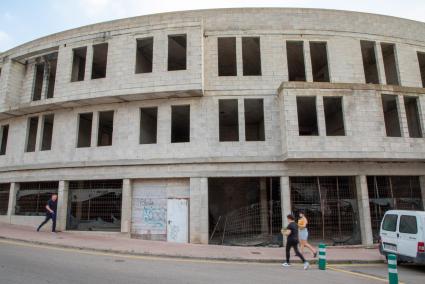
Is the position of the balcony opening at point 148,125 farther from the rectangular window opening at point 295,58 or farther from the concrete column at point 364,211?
the concrete column at point 364,211

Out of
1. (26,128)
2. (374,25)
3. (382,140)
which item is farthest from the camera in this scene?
(26,128)

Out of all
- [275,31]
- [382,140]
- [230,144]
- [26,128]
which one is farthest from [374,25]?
[26,128]

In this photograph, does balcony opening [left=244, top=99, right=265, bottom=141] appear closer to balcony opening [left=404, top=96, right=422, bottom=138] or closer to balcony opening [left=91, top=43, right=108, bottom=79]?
balcony opening [left=404, top=96, right=422, bottom=138]

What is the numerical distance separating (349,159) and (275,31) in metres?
7.58

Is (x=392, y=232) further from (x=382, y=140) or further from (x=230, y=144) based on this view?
(x=230, y=144)

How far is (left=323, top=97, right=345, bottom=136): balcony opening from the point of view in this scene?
54.6 ft

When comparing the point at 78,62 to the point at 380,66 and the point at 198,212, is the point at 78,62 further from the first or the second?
the point at 380,66

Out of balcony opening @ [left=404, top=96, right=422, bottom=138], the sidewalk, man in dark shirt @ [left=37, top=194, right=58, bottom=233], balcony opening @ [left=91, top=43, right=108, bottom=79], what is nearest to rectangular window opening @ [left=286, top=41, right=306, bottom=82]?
balcony opening @ [left=404, top=96, right=422, bottom=138]

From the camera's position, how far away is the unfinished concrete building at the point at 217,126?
562 inches

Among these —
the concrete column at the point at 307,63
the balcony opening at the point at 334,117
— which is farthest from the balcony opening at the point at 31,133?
the balcony opening at the point at 334,117

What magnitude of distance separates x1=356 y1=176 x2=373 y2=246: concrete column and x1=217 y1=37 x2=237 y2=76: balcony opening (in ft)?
31.5

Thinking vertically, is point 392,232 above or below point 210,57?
below

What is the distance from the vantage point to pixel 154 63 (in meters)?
15.6

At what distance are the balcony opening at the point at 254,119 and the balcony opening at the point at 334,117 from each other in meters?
3.64
